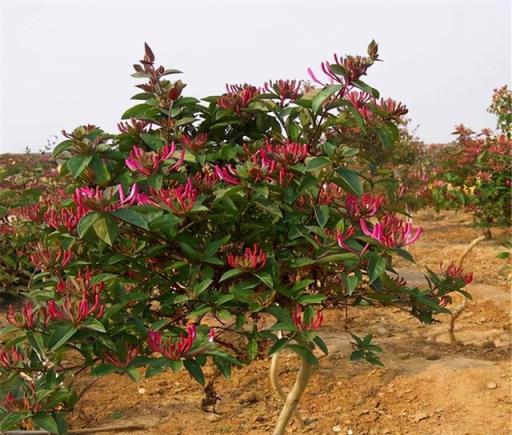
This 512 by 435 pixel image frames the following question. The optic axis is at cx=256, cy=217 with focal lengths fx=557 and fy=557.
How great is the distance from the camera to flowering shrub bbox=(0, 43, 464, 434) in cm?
162

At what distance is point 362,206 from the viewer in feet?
6.07

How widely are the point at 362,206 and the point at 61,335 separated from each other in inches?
39.8

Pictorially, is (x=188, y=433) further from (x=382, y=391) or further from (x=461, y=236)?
(x=461, y=236)

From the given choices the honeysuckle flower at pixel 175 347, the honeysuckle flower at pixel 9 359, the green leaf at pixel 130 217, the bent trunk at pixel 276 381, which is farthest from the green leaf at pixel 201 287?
the bent trunk at pixel 276 381

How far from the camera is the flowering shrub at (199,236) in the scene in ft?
5.32

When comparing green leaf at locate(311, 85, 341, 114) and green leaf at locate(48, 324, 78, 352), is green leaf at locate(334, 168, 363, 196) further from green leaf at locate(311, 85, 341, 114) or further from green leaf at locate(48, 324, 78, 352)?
green leaf at locate(48, 324, 78, 352)

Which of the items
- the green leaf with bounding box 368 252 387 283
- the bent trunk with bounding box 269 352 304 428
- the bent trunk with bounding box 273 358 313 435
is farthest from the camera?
the bent trunk with bounding box 269 352 304 428

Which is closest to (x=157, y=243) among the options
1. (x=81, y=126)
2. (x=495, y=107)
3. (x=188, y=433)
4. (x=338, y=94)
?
(x=81, y=126)

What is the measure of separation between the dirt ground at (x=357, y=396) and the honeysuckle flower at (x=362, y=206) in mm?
1888

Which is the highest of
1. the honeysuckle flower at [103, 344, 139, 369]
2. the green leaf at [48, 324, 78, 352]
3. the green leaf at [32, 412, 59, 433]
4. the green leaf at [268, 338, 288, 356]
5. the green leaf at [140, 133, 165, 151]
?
the green leaf at [140, 133, 165, 151]

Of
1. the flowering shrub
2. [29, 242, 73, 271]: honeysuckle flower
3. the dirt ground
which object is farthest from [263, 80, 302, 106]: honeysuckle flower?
the dirt ground

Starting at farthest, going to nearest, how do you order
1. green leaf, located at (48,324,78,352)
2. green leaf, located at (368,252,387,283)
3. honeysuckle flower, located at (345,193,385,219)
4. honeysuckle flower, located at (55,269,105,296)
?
honeysuckle flower, located at (345,193,385,219)
honeysuckle flower, located at (55,269,105,296)
green leaf, located at (368,252,387,283)
green leaf, located at (48,324,78,352)

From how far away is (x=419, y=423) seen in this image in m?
3.26

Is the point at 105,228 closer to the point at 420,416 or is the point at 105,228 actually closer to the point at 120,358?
the point at 120,358
